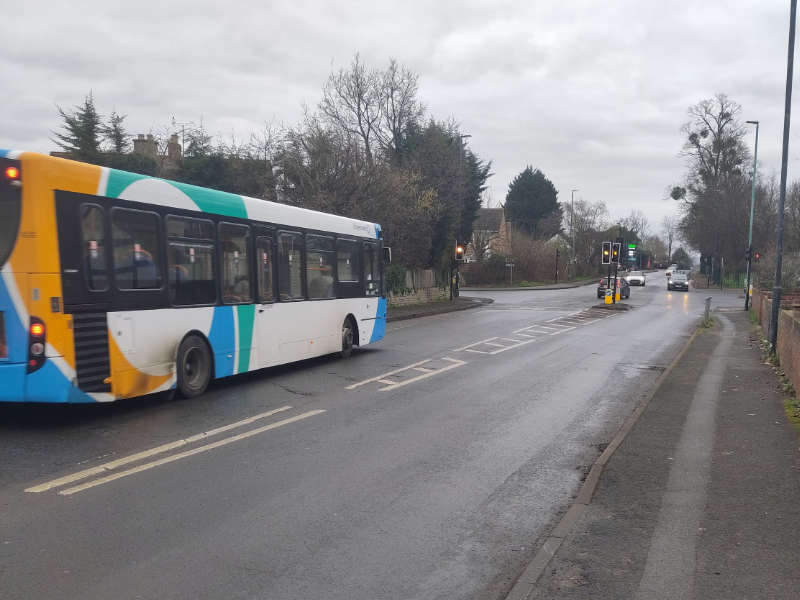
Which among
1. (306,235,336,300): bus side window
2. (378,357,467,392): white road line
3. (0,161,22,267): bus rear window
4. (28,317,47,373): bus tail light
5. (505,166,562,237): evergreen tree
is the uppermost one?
(505,166,562,237): evergreen tree

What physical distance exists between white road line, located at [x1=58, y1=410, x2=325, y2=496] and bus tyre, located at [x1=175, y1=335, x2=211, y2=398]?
183 cm

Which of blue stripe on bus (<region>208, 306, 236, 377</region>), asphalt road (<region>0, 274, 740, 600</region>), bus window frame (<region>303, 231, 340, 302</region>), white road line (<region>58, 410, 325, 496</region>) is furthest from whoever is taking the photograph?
bus window frame (<region>303, 231, 340, 302</region>)

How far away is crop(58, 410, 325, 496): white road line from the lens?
5.91 meters

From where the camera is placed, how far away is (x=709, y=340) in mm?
19578

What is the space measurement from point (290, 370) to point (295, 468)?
6.62 meters

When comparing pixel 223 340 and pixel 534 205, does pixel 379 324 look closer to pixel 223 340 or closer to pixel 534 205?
pixel 223 340

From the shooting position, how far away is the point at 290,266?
40.5 feet

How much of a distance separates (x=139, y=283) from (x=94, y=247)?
0.86 m

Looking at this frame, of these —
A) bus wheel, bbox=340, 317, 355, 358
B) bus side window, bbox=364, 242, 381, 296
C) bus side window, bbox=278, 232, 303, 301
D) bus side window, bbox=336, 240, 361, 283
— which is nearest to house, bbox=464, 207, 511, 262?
bus side window, bbox=364, 242, 381, 296

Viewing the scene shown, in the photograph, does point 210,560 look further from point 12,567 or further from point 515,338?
point 515,338

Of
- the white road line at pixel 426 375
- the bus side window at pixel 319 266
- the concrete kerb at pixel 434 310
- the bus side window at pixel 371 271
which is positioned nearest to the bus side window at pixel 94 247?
the white road line at pixel 426 375

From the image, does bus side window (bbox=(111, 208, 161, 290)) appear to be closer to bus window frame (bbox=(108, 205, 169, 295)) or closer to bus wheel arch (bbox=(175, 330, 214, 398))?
bus window frame (bbox=(108, 205, 169, 295))

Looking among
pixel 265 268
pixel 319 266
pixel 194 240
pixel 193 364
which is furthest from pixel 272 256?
pixel 193 364

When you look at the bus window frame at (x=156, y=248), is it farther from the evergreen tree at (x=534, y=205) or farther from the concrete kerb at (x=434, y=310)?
the evergreen tree at (x=534, y=205)
